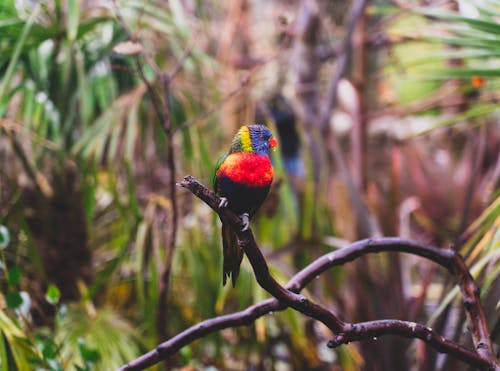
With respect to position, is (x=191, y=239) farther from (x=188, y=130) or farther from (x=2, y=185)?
(x=2, y=185)

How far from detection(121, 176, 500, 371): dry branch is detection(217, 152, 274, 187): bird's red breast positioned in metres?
0.10

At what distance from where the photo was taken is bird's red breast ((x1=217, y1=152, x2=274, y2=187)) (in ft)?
2.38

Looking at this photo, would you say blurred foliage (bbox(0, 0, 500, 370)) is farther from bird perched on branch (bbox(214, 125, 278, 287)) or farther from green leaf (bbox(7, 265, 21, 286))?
bird perched on branch (bbox(214, 125, 278, 287))

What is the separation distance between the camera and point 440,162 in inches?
104

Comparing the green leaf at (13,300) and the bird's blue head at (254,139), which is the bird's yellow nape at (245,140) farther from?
the green leaf at (13,300)

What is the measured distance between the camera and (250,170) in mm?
731

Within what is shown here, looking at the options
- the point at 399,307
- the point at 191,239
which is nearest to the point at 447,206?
the point at 399,307

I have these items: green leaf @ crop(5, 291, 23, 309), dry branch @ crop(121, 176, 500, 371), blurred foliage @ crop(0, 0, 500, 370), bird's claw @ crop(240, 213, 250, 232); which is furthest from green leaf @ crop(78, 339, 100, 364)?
bird's claw @ crop(240, 213, 250, 232)

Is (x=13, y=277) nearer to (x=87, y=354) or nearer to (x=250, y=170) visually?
(x=87, y=354)

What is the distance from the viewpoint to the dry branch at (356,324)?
0.78 meters

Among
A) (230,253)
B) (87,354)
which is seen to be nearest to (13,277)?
(87,354)

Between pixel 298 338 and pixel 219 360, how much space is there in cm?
25

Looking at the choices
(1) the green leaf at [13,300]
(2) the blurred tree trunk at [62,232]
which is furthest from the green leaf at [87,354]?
(2) the blurred tree trunk at [62,232]

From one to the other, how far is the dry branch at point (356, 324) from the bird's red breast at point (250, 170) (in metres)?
0.10
